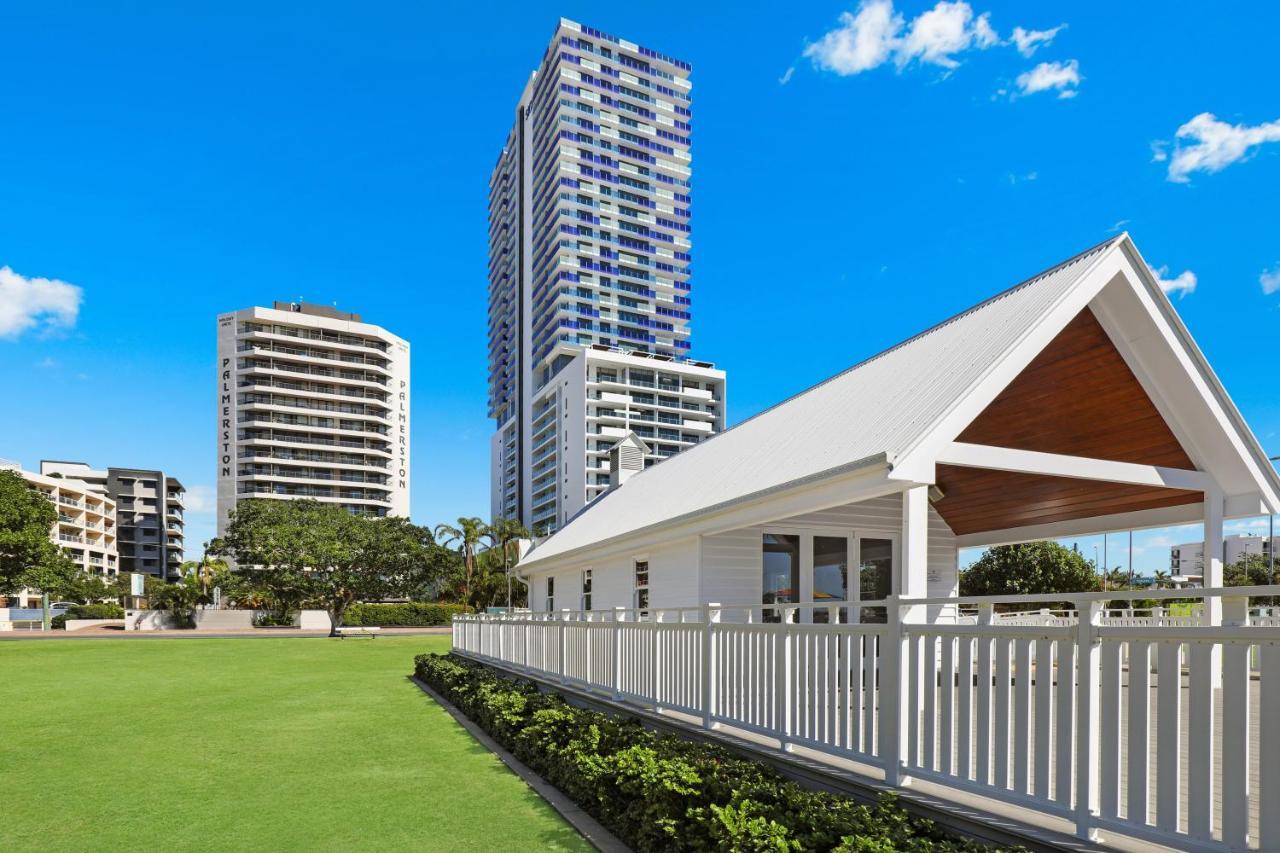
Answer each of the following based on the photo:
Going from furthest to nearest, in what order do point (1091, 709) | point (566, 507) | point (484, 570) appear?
1. point (566, 507)
2. point (484, 570)
3. point (1091, 709)

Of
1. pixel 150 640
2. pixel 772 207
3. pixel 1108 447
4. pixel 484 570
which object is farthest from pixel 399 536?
pixel 772 207

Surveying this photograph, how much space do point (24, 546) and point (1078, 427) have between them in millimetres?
50146

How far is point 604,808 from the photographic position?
22.8ft

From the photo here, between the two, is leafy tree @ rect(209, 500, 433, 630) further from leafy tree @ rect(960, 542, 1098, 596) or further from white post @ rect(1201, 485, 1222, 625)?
white post @ rect(1201, 485, 1222, 625)

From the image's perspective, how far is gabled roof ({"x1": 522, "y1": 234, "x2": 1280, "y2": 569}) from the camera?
8.38m

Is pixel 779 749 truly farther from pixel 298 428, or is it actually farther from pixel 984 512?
pixel 298 428

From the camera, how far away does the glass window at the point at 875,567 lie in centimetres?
1367

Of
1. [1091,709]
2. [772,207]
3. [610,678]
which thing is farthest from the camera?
[772,207]

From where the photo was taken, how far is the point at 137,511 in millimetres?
128625

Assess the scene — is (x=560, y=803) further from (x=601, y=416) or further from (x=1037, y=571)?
(x=601, y=416)

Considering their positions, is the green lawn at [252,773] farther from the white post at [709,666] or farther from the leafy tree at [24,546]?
the leafy tree at [24,546]

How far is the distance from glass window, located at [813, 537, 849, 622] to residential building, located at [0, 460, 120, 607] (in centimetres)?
10404

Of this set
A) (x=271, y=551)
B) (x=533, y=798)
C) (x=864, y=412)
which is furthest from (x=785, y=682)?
(x=271, y=551)

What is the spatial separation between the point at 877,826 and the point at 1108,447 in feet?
27.9
